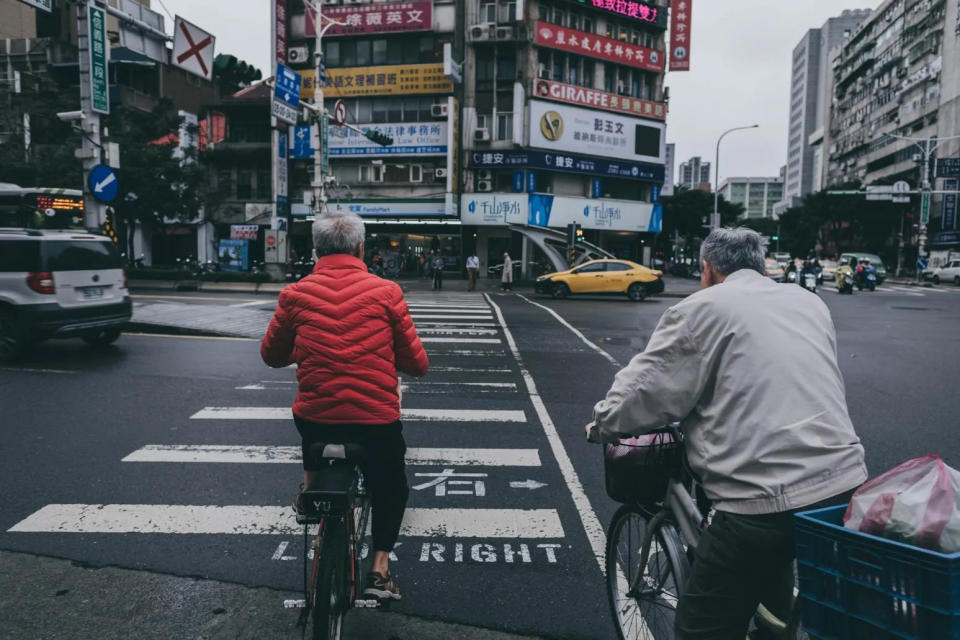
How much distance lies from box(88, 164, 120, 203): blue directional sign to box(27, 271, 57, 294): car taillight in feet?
15.7

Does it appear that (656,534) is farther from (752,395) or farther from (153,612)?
(153,612)

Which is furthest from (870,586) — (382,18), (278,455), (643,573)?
(382,18)

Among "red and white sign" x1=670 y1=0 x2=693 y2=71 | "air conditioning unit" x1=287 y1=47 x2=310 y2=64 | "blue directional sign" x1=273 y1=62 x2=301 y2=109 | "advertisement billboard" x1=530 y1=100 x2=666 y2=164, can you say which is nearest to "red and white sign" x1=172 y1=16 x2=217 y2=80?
"blue directional sign" x1=273 y1=62 x2=301 y2=109

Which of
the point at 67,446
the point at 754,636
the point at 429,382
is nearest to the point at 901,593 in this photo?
the point at 754,636

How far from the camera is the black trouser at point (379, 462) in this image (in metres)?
3.12

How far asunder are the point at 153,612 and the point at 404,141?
37.8 m

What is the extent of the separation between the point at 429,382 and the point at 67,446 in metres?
4.28

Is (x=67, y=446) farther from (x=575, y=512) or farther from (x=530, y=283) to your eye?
(x=530, y=283)

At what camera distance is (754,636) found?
8.06 feet

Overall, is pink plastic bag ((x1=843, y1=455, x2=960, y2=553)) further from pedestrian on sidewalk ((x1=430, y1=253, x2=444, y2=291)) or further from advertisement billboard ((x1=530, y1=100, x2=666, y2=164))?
advertisement billboard ((x1=530, y1=100, x2=666, y2=164))

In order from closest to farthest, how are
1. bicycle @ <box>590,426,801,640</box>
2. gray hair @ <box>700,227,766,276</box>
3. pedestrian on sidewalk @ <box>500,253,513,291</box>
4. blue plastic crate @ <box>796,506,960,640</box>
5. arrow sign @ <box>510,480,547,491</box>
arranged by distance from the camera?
blue plastic crate @ <box>796,506,960,640</box> < gray hair @ <box>700,227,766,276</box> < bicycle @ <box>590,426,801,640</box> < arrow sign @ <box>510,480,547,491</box> < pedestrian on sidewalk @ <box>500,253,513,291</box>

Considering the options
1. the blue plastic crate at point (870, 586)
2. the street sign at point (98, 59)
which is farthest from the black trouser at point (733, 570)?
the street sign at point (98, 59)

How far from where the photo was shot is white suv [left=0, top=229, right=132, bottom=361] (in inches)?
396

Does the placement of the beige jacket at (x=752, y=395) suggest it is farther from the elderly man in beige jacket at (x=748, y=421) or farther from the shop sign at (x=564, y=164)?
the shop sign at (x=564, y=164)
